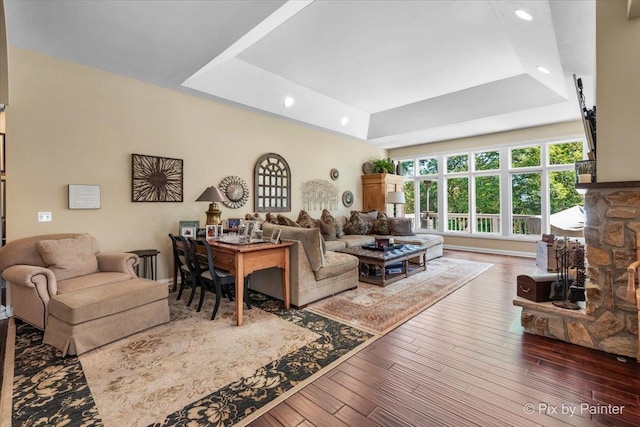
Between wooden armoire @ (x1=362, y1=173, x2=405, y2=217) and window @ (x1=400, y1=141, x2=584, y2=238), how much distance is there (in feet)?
3.07

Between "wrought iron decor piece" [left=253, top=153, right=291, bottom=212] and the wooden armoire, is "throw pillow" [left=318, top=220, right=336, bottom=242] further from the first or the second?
the wooden armoire

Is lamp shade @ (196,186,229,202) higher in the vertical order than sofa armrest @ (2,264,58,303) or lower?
higher

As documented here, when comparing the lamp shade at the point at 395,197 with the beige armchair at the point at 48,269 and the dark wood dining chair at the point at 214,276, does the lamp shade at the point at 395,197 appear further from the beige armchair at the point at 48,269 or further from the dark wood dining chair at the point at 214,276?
the beige armchair at the point at 48,269

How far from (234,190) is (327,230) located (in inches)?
75.9

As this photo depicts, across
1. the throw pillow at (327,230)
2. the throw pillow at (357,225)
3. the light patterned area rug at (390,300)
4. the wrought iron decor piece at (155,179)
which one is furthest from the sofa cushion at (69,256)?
the throw pillow at (357,225)

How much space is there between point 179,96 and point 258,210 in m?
2.26

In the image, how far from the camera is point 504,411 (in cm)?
169

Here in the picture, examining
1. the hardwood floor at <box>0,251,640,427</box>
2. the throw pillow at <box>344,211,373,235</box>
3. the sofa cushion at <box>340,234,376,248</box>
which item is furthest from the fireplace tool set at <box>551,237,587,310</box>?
the throw pillow at <box>344,211,373,235</box>

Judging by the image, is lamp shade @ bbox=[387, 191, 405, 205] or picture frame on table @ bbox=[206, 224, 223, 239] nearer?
picture frame on table @ bbox=[206, 224, 223, 239]

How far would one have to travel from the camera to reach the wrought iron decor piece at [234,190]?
4938 millimetres

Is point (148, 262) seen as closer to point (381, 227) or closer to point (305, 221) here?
point (305, 221)

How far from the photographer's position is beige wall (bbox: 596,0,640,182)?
7.16 feet

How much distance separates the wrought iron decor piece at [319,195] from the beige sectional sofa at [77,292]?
3.70 m

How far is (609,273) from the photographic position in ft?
7.61
